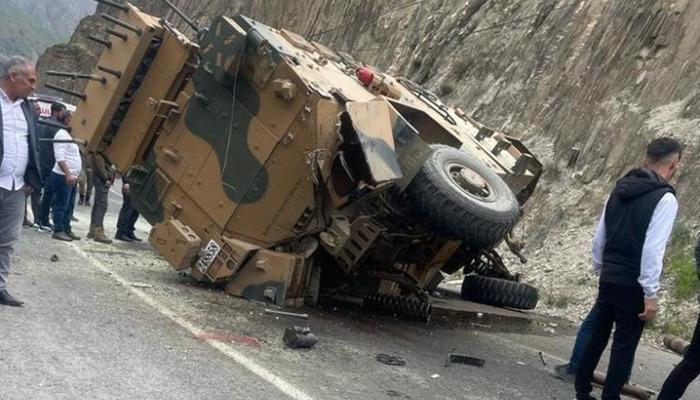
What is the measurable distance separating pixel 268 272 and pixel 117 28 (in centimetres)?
299

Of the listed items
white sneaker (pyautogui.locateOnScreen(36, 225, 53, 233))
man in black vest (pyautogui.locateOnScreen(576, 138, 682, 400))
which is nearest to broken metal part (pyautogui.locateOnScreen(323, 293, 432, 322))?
man in black vest (pyautogui.locateOnScreen(576, 138, 682, 400))

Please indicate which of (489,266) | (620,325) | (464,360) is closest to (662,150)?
(620,325)

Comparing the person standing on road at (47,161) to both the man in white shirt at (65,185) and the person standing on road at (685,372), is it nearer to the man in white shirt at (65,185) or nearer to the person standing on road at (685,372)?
the man in white shirt at (65,185)

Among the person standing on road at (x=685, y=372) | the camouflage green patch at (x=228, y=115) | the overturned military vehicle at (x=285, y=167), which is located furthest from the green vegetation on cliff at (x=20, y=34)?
the person standing on road at (x=685, y=372)

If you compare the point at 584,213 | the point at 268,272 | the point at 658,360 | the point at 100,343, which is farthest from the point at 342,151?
the point at 584,213

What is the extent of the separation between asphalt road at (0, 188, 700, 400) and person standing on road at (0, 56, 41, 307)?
50 cm

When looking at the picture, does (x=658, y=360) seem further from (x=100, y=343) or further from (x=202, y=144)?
(x=100, y=343)

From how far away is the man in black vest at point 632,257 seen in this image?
5.13 m

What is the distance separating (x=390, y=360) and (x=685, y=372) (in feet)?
6.54

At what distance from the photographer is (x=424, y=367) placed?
21.0 feet

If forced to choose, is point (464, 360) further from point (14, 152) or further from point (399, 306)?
point (14, 152)

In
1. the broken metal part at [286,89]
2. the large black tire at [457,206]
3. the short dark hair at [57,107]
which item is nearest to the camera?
the large black tire at [457,206]

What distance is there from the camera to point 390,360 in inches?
250

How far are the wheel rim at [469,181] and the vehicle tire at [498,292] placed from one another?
6.95 feet
